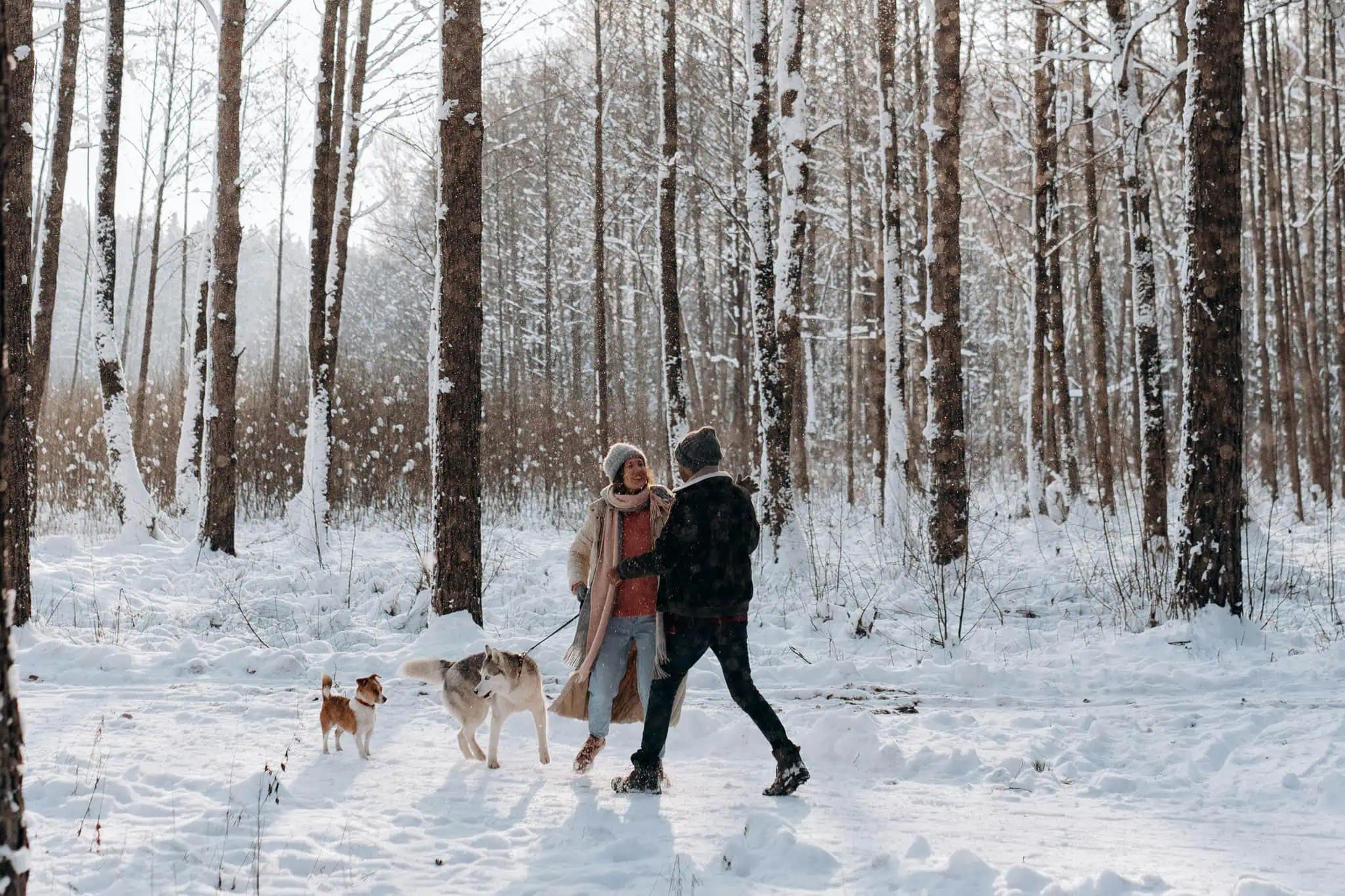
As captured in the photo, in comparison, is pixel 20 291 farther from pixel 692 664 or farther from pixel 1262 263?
pixel 1262 263

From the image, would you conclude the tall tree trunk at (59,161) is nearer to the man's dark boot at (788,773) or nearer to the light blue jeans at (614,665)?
the light blue jeans at (614,665)

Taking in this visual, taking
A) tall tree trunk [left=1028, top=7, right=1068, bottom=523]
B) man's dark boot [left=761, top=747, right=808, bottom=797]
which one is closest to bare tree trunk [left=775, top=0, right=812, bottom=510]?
tall tree trunk [left=1028, top=7, right=1068, bottom=523]

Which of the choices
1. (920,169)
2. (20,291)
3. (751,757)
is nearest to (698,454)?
(751,757)

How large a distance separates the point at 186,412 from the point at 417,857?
13963mm

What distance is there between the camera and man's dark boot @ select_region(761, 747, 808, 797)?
4910 mm

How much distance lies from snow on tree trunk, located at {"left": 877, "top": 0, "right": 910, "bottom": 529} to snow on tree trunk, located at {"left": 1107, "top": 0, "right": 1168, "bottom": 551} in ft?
11.4

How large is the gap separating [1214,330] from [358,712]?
7.08 metres

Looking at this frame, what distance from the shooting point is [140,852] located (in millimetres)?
3916

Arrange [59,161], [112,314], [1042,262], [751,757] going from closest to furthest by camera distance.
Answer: [751,757] < [59,161] < [112,314] < [1042,262]

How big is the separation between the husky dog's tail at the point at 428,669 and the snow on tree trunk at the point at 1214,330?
5.98 metres

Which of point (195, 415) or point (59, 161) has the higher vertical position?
point (59, 161)

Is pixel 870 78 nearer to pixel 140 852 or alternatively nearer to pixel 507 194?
pixel 507 194

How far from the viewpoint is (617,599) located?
545 cm

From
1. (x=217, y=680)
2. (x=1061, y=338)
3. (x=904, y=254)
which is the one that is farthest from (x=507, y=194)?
(x=217, y=680)
